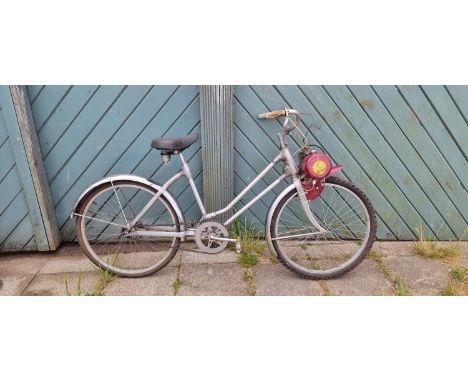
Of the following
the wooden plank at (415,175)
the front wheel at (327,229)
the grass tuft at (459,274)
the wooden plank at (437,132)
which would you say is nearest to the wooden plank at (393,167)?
the wooden plank at (415,175)

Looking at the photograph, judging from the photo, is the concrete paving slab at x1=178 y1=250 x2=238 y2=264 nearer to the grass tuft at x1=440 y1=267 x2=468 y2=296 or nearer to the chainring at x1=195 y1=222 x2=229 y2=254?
the chainring at x1=195 y1=222 x2=229 y2=254

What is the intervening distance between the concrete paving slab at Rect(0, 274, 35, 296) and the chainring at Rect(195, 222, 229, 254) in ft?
4.87

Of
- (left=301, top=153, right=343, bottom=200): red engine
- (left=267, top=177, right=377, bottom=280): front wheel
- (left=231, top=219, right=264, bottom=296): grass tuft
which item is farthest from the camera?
(left=267, top=177, right=377, bottom=280): front wheel

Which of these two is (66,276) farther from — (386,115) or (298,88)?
(386,115)

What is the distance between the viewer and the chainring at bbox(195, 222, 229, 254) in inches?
114

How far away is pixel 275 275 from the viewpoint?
298 centimetres

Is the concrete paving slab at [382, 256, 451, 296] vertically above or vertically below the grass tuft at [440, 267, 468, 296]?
above

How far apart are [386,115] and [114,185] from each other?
2500 millimetres

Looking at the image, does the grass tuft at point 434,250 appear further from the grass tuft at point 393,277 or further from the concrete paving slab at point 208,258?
the concrete paving slab at point 208,258

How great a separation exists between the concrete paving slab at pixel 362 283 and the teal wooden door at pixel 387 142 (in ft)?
2.15

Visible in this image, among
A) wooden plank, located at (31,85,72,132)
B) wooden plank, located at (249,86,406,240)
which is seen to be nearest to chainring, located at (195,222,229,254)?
wooden plank, located at (249,86,406,240)

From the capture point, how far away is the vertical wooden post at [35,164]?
291cm

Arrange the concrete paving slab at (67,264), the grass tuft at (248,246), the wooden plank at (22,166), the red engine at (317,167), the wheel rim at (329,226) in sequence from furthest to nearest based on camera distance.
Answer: the wheel rim at (329,226)
the concrete paving slab at (67,264)
the grass tuft at (248,246)
the wooden plank at (22,166)
the red engine at (317,167)

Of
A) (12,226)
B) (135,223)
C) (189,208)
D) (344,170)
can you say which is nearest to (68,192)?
(12,226)
